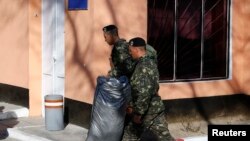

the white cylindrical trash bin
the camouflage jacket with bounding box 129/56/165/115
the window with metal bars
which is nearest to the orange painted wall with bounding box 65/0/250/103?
the window with metal bars

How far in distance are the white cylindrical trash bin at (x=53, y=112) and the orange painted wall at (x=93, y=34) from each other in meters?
0.42

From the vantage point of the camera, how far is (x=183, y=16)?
1083 cm

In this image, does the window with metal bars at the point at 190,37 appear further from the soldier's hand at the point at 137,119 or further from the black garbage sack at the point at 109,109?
the soldier's hand at the point at 137,119

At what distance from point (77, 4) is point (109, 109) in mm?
2544

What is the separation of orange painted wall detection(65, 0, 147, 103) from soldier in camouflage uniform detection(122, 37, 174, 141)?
7.47 feet

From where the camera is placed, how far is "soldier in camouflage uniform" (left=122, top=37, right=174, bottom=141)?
7184 millimetres

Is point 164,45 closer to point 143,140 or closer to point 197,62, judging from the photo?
point 197,62

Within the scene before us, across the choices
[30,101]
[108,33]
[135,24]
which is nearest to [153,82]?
[108,33]

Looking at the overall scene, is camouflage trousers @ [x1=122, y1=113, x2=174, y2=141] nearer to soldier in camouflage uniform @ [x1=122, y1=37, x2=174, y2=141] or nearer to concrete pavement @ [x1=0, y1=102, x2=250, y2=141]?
soldier in camouflage uniform @ [x1=122, y1=37, x2=174, y2=141]

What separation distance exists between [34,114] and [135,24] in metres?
3.30

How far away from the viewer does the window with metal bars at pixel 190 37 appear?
10547mm

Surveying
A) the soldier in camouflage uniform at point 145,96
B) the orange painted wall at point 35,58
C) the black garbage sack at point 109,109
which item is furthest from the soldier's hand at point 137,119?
the orange painted wall at point 35,58

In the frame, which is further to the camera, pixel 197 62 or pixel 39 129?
pixel 197 62

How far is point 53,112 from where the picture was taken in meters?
10.1
